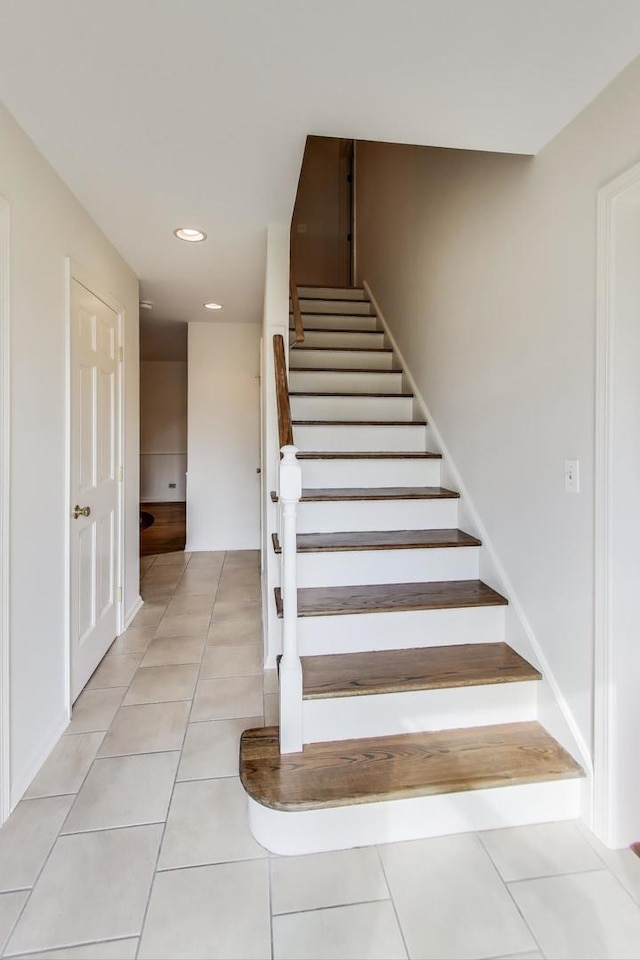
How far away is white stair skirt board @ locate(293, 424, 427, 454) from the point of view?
2.80 m

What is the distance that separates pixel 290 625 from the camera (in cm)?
160

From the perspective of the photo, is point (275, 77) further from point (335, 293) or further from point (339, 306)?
point (335, 293)

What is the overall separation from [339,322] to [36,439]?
2838mm

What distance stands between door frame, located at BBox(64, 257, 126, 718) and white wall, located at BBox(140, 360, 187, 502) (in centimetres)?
491

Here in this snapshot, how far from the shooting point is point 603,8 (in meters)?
1.10

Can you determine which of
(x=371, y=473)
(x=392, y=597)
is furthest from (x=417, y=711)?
(x=371, y=473)

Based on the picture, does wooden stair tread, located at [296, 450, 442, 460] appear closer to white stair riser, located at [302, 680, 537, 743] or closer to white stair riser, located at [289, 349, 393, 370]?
white stair riser, located at [289, 349, 393, 370]

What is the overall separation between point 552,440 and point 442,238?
5.03 feet

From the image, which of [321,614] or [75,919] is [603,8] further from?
[75,919]

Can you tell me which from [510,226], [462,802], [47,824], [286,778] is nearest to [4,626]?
[47,824]

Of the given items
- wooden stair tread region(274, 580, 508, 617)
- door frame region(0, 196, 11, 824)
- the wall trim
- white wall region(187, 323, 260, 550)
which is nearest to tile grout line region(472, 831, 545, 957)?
the wall trim

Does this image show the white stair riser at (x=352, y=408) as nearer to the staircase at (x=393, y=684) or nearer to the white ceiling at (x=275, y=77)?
the staircase at (x=393, y=684)

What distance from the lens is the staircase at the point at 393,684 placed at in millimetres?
1444

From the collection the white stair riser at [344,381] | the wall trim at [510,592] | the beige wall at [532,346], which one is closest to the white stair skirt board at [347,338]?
the white stair riser at [344,381]
